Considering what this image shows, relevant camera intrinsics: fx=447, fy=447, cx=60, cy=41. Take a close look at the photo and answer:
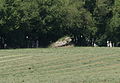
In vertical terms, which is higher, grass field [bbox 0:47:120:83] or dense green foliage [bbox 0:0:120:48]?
dense green foliage [bbox 0:0:120:48]

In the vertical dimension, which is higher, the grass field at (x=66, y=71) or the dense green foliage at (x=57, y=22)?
the dense green foliage at (x=57, y=22)

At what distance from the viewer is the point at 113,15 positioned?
68500mm

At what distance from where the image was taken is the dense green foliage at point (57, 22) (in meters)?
55.5

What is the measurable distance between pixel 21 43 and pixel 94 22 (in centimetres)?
1419

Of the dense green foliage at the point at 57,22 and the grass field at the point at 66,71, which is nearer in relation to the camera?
the grass field at the point at 66,71

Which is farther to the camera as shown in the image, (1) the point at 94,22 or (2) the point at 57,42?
(1) the point at 94,22

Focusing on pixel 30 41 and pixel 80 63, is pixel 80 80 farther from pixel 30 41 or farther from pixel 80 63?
pixel 30 41

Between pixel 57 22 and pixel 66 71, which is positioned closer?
pixel 66 71

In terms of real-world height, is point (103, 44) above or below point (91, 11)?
below

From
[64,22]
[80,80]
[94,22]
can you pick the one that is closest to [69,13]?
[64,22]

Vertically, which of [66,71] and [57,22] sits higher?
[57,22]

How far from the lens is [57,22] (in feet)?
197

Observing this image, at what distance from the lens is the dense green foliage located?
182ft

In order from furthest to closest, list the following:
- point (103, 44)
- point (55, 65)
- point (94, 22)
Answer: point (103, 44) < point (94, 22) < point (55, 65)
